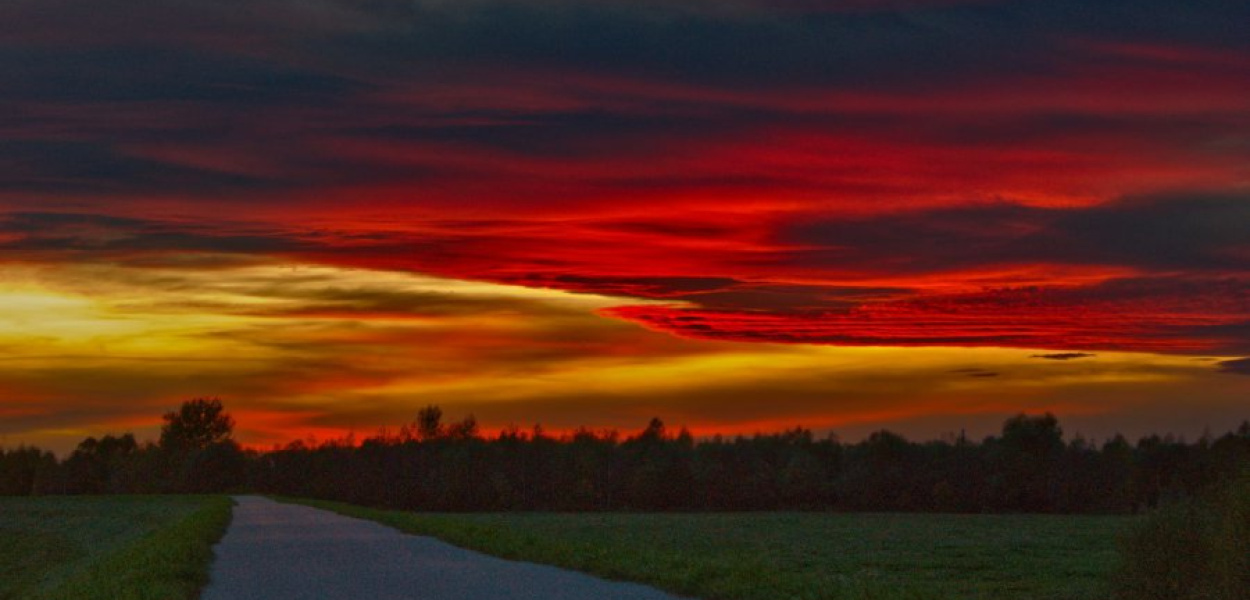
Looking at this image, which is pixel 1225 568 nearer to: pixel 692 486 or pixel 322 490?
pixel 692 486

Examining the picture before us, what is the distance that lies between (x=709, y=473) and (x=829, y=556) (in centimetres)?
8489

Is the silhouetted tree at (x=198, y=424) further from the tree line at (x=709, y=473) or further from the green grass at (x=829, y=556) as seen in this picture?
the green grass at (x=829, y=556)

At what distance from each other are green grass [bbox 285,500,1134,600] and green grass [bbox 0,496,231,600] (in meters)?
6.30

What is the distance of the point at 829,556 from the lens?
44719 millimetres

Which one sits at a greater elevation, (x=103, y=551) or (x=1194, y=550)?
(x=1194, y=550)

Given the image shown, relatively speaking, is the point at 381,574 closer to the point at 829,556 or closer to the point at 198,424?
the point at 829,556

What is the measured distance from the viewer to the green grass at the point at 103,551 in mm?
23453

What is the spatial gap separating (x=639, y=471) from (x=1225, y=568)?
113m

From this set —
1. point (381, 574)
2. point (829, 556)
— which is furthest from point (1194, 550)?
point (829, 556)

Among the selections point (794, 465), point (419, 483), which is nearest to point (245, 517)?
point (419, 483)

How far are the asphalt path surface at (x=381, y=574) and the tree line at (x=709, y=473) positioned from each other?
86.0 m

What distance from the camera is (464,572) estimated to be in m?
25.0

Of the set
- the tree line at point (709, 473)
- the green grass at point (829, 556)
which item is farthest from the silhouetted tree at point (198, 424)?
the green grass at point (829, 556)

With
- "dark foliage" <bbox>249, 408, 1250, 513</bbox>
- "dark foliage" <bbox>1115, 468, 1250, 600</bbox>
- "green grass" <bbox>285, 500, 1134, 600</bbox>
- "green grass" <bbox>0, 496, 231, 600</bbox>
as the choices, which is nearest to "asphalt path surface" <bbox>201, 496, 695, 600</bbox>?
"green grass" <bbox>0, 496, 231, 600</bbox>
